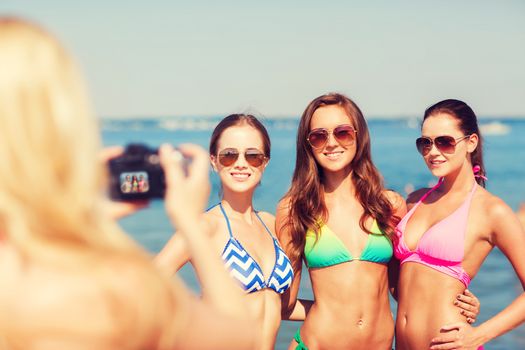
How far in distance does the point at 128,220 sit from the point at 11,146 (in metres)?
14.5

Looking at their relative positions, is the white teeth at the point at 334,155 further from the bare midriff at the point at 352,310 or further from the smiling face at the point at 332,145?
the bare midriff at the point at 352,310

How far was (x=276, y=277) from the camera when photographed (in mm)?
4410

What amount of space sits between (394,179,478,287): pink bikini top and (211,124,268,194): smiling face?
112 centimetres

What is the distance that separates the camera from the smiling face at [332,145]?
Answer: 485cm

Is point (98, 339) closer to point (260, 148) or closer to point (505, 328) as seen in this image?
point (260, 148)

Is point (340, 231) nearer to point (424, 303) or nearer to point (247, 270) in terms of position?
point (424, 303)

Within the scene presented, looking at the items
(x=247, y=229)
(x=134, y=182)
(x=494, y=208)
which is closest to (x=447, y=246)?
(x=494, y=208)

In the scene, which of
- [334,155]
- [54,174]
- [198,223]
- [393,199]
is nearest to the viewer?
[54,174]

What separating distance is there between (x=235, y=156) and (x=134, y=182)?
6.99 feet

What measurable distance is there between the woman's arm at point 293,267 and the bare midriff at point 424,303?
0.71 metres

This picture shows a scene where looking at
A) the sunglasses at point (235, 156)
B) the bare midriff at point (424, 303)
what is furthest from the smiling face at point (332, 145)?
the bare midriff at point (424, 303)

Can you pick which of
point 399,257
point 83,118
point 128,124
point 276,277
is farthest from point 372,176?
point 128,124

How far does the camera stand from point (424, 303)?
15.0ft

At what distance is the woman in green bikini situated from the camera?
4754 millimetres
